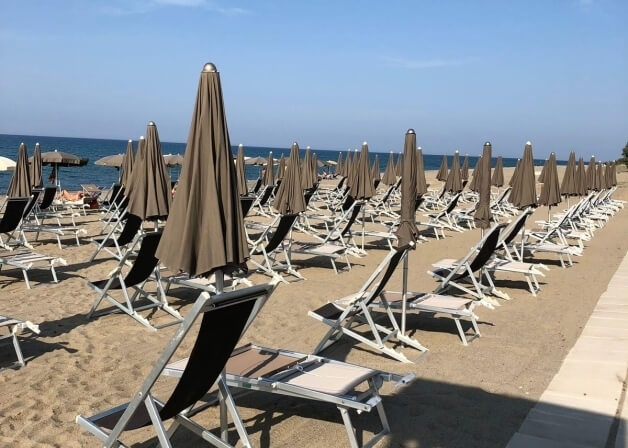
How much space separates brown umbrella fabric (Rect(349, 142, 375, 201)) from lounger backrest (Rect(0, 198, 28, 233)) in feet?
18.8

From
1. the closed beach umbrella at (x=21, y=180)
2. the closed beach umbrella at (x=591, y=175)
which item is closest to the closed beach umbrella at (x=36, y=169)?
the closed beach umbrella at (x=21, y=180)

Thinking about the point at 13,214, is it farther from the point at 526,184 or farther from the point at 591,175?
the point at 591,175

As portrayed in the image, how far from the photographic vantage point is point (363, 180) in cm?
1142

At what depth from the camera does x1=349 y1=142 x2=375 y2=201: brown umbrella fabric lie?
11383mm

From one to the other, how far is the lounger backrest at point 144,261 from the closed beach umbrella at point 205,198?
8.96ft

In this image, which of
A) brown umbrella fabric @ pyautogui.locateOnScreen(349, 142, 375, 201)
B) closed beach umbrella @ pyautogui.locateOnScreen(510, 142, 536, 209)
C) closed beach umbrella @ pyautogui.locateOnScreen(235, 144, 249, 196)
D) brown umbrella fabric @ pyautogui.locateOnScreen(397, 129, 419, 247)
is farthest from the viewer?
brown umbrella fabric @ pyautogui.locateOnScreen(349, 142, 375, 201)

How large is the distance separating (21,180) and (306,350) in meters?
7.26

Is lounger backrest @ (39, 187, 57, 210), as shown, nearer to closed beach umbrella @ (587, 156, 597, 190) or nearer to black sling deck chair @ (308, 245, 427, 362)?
black sling deck chair @ (308, 245, 427, 362)

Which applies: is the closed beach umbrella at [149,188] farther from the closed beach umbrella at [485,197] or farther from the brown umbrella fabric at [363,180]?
the brown umbrella fabric at [363,180]

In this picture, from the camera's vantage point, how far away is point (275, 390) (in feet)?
10.9

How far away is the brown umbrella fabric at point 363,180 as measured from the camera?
37.3 feet

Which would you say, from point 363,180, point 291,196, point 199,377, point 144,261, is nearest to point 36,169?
point 291,196

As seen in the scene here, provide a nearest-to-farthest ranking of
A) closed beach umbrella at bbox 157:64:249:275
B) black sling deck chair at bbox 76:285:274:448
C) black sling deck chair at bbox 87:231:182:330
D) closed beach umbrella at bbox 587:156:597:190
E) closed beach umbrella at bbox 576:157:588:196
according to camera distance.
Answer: black sling deck chair at bbox 76:285:274:448 → closed beach umbrella at bbox 157:64:249:275 → black sling deck chair at bbox 87:231:182:330 → closed beach umbrella at bbox 576:157:588:196 → closed beach umbrella at bbox 587:156:597:190

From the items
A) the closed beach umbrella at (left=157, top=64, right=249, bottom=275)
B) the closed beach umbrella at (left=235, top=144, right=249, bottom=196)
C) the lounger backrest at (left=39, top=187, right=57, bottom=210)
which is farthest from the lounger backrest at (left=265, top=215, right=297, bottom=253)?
the lounger backrest at (left=39, top=187, right=57, bottom=210)
